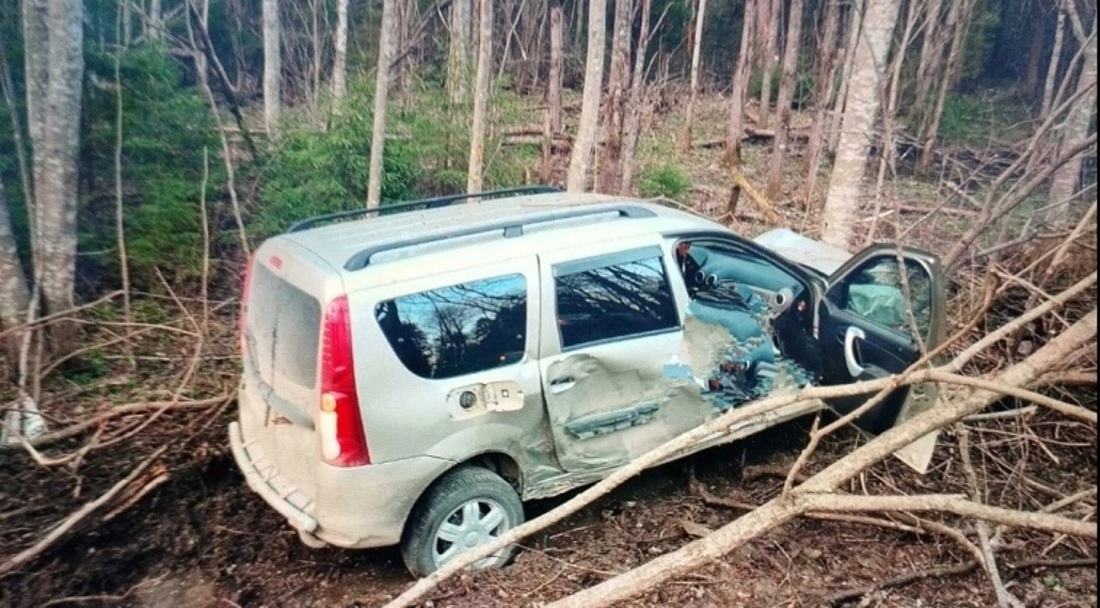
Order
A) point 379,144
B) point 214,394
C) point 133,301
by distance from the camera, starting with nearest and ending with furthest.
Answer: point 214,394 < point 133,301 < point 379,144

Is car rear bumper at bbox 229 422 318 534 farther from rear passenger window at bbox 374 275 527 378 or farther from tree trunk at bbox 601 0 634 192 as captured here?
tree trunk at bbox 601 0 634 192

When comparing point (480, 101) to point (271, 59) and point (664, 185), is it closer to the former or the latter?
point (664, 185)

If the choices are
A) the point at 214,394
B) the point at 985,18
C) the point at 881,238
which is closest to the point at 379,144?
the point at 214,394

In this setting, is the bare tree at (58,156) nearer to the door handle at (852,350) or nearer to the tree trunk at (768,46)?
the door handle at (852,350)

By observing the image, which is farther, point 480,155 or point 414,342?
point 480,155

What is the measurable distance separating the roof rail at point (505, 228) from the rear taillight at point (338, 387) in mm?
250

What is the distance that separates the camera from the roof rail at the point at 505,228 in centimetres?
331

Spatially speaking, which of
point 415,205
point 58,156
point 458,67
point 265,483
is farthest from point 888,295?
point 458,67

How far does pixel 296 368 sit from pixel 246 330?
631mm

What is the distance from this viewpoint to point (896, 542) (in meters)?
3.77

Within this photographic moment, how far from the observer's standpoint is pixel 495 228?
3785mm

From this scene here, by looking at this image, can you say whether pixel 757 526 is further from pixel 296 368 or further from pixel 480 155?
pixel 480 155

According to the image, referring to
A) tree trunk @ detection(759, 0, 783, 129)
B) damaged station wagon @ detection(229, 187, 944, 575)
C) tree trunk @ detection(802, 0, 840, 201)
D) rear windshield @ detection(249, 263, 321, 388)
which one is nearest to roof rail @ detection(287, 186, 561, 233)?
damaged station wagon @ detection(229, 187, 944, 575)

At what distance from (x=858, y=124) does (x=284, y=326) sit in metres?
5.63
